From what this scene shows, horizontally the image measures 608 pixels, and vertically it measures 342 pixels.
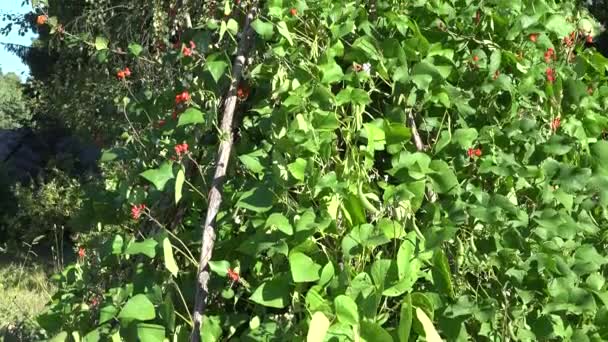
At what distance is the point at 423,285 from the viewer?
177 cm

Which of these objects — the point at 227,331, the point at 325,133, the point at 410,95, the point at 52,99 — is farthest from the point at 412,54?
the point at 52,99

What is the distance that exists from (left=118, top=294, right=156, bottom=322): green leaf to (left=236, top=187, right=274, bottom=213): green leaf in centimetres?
28

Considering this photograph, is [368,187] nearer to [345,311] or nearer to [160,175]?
[345,311]

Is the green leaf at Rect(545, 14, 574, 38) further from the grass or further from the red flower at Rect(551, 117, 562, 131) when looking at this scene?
the grass

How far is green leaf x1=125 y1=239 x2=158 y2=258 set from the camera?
1784 mm

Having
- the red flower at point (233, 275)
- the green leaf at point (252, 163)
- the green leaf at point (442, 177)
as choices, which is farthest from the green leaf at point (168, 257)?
the green leaf at point (442, 177)

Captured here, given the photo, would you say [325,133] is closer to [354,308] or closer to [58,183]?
[354,308]

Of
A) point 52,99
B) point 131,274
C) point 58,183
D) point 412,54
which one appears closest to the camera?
point 412,54

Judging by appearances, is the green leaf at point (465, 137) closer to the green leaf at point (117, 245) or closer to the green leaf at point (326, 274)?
the green leaf at point (326, 274)

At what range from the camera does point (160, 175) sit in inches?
73.8

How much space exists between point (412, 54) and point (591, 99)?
22.8 inches

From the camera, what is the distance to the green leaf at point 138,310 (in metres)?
1.71

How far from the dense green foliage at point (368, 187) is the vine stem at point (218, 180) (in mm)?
26

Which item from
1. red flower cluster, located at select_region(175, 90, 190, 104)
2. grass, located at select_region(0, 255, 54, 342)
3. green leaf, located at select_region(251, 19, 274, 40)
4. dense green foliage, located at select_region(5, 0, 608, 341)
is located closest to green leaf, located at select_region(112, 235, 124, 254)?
Result: dense green foliage, located at select_region(5, 0, 608, 341)
